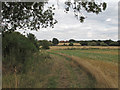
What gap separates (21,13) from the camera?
884cm

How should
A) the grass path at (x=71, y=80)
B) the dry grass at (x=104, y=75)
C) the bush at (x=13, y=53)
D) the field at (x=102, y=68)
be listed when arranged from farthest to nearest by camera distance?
the bush at (x=13, y=53), the grass path at (x=71, y=80), the field at (x=102, y=68), the dry grass at (x=104, y=75)

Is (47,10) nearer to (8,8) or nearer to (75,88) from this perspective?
(8,8)

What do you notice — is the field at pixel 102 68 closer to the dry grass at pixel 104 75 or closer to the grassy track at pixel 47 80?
the dry grass at pixel 104 75

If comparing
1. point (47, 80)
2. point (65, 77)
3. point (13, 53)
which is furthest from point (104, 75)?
point (13, 53)

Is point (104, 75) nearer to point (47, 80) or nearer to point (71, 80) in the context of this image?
point (71, 80)

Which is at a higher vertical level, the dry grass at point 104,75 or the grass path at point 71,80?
the dry grass at point 104,75

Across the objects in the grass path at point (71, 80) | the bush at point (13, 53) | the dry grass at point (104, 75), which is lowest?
the grass path at point (71, 80)

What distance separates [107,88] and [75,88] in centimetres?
113

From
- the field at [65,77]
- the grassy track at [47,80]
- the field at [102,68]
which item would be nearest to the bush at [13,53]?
the field at [65,77]

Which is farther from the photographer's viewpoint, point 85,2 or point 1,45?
point 1,45

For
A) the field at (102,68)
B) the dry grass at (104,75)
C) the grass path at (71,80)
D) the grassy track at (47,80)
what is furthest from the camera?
the grass path at (71,80)

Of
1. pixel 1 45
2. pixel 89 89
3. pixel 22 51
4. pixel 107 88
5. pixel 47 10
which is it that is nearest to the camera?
pixel 107 88

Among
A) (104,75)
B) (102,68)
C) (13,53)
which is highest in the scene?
(13,53)

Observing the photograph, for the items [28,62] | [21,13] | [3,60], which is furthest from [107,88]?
[21,13]
